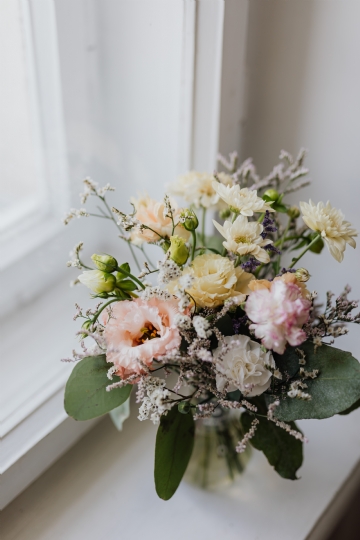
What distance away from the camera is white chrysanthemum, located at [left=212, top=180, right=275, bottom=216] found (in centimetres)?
59

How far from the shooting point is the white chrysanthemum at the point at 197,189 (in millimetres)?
719

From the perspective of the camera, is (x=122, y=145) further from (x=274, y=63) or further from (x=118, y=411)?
(x=118, y=411)

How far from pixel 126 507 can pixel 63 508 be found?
9cm

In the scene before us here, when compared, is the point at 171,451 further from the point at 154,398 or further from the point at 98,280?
the point at 98,280

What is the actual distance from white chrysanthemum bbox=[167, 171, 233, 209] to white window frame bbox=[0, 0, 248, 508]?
0.16 m

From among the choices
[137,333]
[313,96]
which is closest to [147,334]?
[137,333]

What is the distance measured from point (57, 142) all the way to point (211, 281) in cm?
40

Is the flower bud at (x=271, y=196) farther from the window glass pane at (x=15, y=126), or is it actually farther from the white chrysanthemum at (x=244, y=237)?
the window glass pane at (x=15, y=126)

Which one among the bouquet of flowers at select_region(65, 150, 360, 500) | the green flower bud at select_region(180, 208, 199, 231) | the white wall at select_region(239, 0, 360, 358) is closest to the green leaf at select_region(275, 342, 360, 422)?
the bouquet of flowers at select_region(65, 150, 360, 500)

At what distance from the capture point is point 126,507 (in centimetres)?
78

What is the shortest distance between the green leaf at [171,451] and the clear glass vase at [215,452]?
0.41 feet

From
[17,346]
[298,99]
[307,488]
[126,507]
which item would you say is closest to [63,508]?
[126,507]

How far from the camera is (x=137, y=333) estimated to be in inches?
23.0

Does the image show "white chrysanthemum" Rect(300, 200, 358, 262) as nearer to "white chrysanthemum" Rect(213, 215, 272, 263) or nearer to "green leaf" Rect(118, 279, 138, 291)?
"white chrysanthemum" Rect(213, 215, 272, 263)
